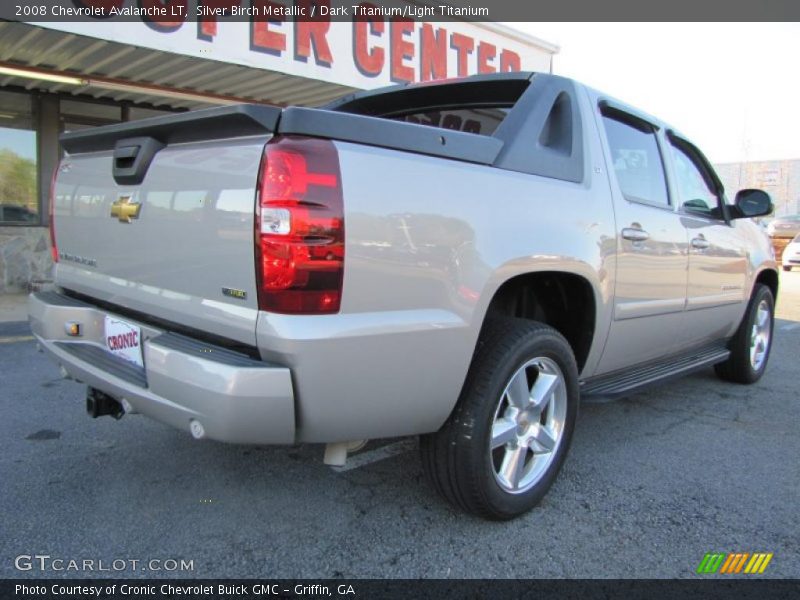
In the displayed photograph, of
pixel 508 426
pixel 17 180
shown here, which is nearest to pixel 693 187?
pixel 508 426

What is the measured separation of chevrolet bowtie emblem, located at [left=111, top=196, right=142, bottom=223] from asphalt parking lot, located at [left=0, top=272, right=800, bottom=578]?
1.19 meters

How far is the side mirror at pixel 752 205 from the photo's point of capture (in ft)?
13.3

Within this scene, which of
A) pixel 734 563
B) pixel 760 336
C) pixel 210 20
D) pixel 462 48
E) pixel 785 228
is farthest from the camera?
pixel 785 228

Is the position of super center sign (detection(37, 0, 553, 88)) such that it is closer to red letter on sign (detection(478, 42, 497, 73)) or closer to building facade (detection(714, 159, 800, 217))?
red letter on sign (detection(478, 42, 497, 73))

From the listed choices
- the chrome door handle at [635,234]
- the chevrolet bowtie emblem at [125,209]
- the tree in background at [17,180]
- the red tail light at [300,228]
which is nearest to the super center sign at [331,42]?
the tree in background at [17,180]

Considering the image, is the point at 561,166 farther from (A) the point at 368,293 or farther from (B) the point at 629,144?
(A) the point at 368,293

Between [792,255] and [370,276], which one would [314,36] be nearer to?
[370,276]

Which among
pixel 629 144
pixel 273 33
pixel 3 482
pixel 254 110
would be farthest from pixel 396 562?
pixel 273 33

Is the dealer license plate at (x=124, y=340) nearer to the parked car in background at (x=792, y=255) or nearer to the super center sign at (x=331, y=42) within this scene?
the super center sign at (x=331, y=42)

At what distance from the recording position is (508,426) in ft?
8.20

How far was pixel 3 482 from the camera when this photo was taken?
275 cm

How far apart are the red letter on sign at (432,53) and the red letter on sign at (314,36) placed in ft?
5.55

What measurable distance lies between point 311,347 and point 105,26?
19.6ft

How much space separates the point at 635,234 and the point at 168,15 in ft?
19.2
